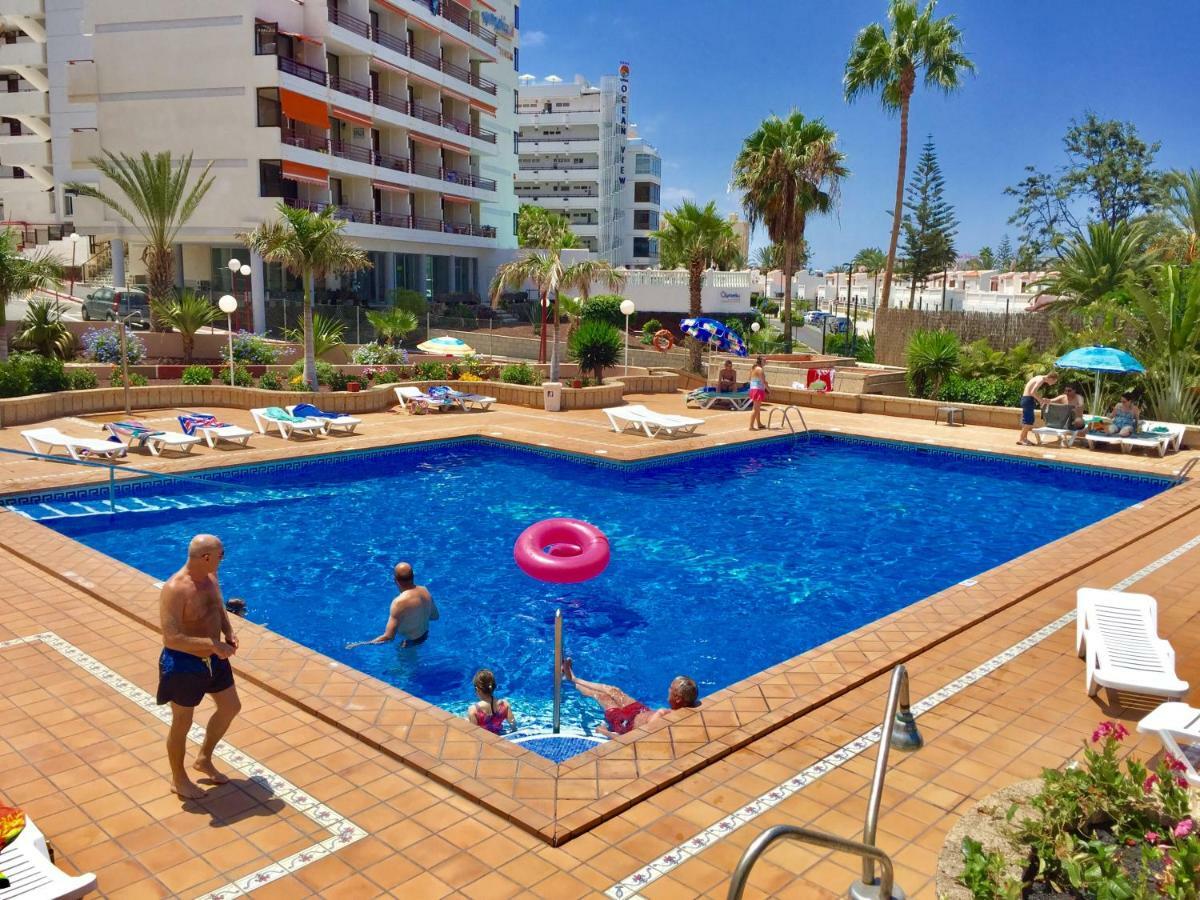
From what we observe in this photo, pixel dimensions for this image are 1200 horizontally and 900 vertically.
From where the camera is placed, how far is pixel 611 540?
12.9m

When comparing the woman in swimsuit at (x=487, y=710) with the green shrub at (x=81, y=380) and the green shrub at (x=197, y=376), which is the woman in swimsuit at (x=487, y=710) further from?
the green shrub at (x=197, y=376)

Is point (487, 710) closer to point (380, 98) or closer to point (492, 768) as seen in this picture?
point (492, 768)

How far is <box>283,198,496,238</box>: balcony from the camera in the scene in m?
38.4

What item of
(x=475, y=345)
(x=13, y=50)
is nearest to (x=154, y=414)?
(x=475, y=345)

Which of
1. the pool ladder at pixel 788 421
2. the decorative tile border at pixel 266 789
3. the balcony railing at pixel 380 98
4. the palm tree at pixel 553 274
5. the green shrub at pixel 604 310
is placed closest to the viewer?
the decorative tile border at pixel 266 789

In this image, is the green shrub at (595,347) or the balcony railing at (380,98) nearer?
the green shrub at (595,347)

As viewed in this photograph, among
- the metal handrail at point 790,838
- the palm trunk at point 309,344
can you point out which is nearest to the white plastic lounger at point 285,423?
the palm trunk at point 309,344

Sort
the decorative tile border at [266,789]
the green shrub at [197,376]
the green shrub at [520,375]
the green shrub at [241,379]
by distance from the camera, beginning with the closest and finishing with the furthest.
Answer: the decorative tile border at [266,789] → the green shrub at [197,376] → the green shrub at [241,379] → the green shrub at [520,375]

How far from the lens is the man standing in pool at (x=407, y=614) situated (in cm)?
903

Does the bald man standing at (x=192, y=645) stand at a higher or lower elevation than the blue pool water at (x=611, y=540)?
higher

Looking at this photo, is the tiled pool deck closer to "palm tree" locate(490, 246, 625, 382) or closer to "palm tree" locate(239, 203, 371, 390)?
"palm tree" locate(239, 203, 371, 390)

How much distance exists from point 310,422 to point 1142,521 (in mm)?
14463

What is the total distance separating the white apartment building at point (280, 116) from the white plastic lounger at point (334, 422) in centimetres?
1882

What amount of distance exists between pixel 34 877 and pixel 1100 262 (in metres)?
27.9
